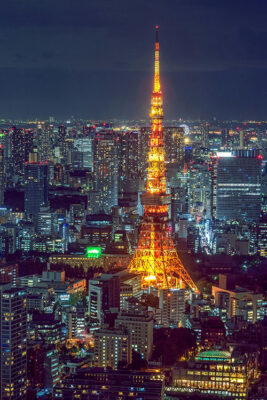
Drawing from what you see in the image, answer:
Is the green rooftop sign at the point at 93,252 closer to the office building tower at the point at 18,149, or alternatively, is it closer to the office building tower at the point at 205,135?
the office building tower at the point at 205,135

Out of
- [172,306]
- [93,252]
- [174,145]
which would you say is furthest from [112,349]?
[174,145]

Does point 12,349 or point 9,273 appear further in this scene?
point 9,273

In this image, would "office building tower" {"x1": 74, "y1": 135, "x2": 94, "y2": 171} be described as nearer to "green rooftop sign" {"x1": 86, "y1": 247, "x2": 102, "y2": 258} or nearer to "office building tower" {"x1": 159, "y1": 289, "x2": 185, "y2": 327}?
"green rooftop sign" {"x1": 86, "y1": 247, "x2": 102, "y2": 258}

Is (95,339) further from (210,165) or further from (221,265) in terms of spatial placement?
(210,165)

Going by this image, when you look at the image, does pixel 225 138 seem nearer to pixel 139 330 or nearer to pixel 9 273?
pixel 9 273

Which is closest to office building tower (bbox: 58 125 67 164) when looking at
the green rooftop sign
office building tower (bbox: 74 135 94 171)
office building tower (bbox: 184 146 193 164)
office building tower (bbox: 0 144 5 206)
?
office building tower (bbox: 74 135 94 171)

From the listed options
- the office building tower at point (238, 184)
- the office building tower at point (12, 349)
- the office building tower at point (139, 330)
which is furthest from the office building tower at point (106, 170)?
the office building tower at point (12, 349)
